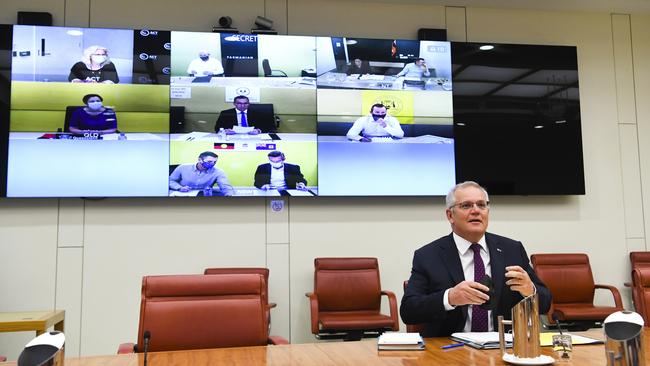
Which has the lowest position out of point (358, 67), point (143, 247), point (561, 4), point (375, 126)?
point (143, 247)

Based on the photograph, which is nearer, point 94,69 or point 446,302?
point 446,302

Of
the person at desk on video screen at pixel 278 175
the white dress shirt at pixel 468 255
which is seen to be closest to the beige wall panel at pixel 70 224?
the person at desk on video screen at pixel 278 175

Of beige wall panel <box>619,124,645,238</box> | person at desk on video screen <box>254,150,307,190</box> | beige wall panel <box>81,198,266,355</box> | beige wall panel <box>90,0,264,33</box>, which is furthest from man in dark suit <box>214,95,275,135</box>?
beige wall panel <box>619,124,645,238</box>

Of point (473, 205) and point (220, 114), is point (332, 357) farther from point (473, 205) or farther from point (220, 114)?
point (220, 114)

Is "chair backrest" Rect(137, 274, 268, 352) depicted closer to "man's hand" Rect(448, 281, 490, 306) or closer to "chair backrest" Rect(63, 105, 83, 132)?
"man's hand" Rect(448, 281, 490, 306)

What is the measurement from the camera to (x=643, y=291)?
2736 millimetres

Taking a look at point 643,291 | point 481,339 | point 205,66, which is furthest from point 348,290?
Result: point 481,339

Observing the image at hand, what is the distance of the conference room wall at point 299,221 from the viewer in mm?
4750

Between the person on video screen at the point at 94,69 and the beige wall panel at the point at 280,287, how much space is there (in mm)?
2092

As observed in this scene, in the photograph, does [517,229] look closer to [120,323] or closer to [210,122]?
[210,122]

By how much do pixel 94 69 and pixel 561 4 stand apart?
464cm

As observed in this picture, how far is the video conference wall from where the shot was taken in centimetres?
468

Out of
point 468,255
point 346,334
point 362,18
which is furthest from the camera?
point 362,18

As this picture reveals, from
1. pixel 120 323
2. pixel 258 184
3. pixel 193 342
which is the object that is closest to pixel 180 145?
pixel 258 184
